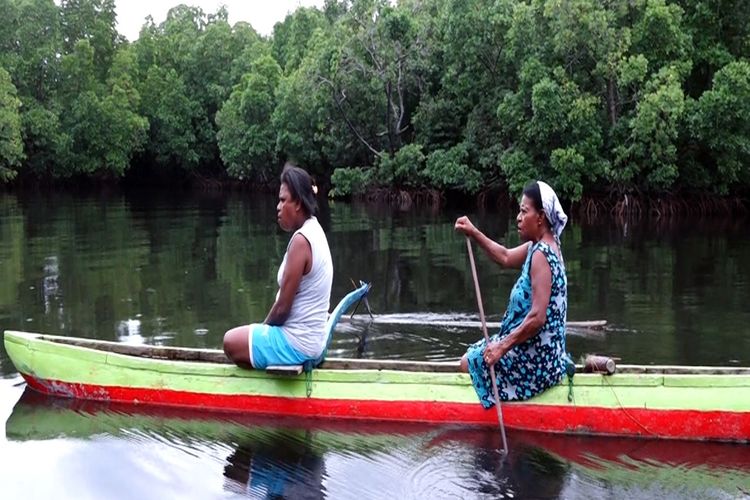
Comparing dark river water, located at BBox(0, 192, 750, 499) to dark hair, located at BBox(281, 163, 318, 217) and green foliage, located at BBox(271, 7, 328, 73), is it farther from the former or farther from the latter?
green foliage, located at BBox(271, 7, 328, 73)

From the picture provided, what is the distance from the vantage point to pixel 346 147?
34.2 meters

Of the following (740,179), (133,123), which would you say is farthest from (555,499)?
(133,123)

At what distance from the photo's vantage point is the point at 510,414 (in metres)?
5.83

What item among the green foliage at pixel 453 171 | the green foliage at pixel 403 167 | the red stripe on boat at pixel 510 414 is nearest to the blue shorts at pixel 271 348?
→ the red stripe on boat at pixel 510 414

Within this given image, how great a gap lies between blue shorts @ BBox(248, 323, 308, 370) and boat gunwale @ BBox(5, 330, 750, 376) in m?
0.49

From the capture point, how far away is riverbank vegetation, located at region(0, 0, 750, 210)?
23.5m

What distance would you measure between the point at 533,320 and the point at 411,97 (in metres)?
28.1

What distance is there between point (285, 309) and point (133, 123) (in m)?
39.2

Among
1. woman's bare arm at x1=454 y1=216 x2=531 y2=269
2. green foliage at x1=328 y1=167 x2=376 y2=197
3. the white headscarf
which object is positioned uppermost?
green foliage at x1=328 y1=167 x2=376 y2=197

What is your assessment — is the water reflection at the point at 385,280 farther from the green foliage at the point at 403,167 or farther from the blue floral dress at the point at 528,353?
the green foliage at the point at 403,167

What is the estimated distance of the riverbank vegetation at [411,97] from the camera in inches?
925

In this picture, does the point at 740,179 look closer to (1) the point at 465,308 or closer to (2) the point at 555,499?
(1) the point at 465,308

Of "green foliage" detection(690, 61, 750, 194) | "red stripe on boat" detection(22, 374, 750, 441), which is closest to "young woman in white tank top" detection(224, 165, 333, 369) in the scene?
"red stripe on boat" detection(22, 374, 750, 441)

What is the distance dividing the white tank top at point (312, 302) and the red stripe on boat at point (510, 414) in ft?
1.61
